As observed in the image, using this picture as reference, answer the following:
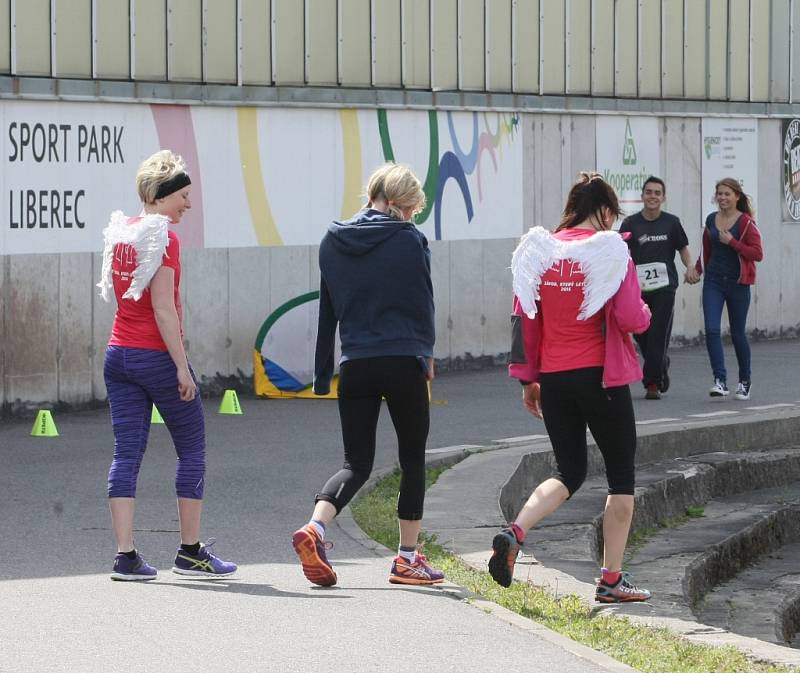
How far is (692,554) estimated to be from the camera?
10.3 metres

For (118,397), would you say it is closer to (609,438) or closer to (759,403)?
(609,438)

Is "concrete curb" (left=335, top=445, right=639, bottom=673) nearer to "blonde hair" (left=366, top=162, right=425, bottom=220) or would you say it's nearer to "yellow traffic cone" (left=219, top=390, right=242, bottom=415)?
"blonde hair" (left=366, top=162, right=425, bottom=220)

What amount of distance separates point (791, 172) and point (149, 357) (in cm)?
1590

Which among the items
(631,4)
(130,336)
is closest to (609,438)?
(130,336)

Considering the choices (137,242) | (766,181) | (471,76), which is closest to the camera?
(137,242)

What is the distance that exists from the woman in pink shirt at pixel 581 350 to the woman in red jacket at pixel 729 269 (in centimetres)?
726

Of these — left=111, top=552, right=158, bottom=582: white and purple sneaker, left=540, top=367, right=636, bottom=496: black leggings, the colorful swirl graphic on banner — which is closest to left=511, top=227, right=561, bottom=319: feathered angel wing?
left=540, top=367, right=636, bottom=496: black leggings

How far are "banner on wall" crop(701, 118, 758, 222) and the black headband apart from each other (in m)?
14.0

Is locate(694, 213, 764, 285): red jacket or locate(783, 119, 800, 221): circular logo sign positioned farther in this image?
locate(783, 119, 800, 221): circular logo sign

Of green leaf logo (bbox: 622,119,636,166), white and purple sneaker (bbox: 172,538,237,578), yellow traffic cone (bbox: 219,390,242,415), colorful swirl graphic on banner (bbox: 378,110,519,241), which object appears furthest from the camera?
green leaf logo (bbox: 622,119,636,166)

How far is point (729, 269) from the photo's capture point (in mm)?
14945

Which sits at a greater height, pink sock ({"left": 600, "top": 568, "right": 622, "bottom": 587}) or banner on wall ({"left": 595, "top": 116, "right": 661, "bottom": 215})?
banner on wall ({"left": 595, "top": 116, "right": 661, "bottom": 215})

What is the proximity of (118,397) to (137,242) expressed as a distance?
64 cm

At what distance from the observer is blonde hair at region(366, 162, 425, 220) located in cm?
746
